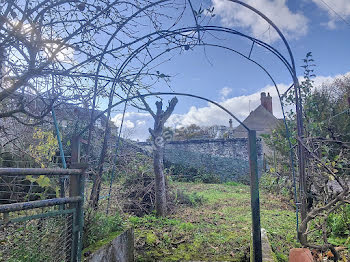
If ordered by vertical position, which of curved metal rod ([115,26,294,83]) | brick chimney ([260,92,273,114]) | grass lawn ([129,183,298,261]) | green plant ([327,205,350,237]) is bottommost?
grass lawn ([129,183,298,261])

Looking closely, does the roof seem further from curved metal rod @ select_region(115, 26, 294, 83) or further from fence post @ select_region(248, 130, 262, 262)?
fence post @ select_region(248, 130, 262, 262)

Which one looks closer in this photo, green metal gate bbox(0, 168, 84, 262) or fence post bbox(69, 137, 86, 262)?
green metal gate bbox(0, 168, 84, 262)

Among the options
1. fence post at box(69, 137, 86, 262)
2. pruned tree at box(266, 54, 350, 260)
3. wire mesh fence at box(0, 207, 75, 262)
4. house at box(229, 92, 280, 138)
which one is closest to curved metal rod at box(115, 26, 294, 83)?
pruned tree at box(266, 54, 350, 260)

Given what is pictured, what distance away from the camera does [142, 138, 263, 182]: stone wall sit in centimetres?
1260

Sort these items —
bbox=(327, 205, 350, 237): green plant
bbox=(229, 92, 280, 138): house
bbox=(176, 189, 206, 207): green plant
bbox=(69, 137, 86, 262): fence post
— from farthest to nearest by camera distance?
bbox=(229, 92, 280, 138): house < bbox=(176, 189, 206, 207): green plant < bbox=(327, 205, 350, 237): green plant < bbox=(69, 137, 86, 262): fence post

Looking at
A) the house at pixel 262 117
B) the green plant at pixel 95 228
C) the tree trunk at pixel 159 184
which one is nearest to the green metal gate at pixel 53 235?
the green plant at pixel 95 228

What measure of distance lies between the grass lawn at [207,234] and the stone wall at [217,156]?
23.3ft

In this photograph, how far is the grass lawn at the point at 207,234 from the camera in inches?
119

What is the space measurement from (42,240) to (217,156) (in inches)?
460

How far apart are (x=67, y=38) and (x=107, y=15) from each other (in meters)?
0.42

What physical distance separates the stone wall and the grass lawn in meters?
7.09

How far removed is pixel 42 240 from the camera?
178 centimetres

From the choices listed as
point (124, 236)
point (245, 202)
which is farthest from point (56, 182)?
point (245, 202)

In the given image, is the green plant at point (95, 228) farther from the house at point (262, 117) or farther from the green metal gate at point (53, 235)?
the house at point (262, 117)
